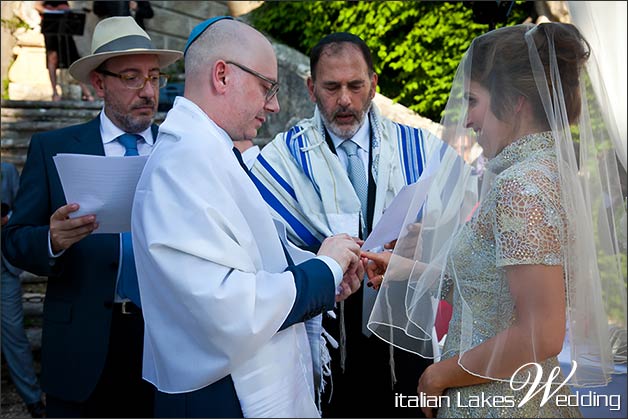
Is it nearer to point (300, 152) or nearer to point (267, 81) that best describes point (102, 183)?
point (267, 81)

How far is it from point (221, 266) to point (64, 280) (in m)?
1.36

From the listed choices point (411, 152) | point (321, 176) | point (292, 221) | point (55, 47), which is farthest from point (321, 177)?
point (55, 47)

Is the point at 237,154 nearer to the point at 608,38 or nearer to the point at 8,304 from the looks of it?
the point at 608,38

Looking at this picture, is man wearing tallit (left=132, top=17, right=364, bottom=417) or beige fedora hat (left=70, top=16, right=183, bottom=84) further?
beige fedora hat (left=70, top=16, right=183, bottom=84)

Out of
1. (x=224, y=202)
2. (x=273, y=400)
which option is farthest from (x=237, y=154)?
(x=273, y=400)

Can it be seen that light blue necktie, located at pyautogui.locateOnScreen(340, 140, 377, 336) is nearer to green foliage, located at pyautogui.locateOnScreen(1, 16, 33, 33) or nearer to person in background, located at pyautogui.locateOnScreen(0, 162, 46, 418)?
person in background, located at pyautogui.locateOnScreen(0, 162, 46, 418)

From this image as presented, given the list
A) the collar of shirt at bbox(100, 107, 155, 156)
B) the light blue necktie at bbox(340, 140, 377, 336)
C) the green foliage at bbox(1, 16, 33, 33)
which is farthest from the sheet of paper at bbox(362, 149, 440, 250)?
the green foliage at bbox(1, 16, 33, 33)

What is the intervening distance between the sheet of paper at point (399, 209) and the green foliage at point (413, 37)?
6867mm

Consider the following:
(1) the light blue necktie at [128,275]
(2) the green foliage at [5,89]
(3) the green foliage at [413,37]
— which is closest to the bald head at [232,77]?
(1) the light blue necktie at [128,275]

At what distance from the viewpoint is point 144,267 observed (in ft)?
6.65

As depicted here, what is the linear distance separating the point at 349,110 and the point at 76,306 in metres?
1.51

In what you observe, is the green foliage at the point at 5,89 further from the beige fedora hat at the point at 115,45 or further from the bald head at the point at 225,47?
the bald head at the point at 225,47

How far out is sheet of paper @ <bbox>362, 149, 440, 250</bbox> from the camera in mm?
2381

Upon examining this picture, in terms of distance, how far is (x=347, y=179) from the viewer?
3.27 meters
